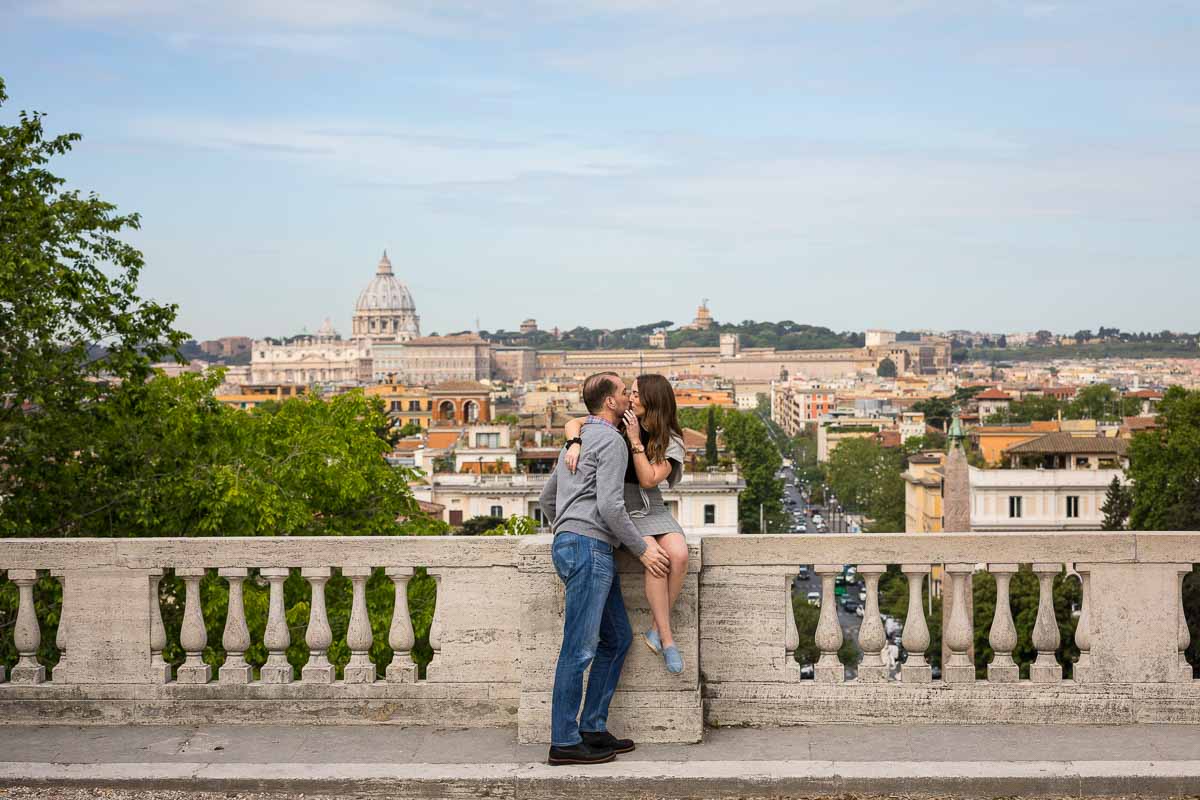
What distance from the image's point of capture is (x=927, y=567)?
6262 millimetres

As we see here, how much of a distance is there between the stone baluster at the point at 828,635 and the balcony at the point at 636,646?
0.01m

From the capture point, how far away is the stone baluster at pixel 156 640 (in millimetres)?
6351

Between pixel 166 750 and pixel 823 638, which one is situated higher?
pixel 823 638

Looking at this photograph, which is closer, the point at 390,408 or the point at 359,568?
the point at 359,568

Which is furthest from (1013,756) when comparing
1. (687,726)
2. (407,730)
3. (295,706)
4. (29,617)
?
(29,617)

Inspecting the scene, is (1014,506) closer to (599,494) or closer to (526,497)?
(526,497)

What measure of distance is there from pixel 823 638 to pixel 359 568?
194cm

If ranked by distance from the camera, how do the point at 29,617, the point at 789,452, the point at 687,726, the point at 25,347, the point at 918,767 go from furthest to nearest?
the point at 789,452 < the point at 25,347 < the point at 29,617 < the point at 687,726 < the point at 918,767

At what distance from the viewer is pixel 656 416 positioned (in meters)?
5.82

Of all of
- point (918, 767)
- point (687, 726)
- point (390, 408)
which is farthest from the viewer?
point (390, 408)

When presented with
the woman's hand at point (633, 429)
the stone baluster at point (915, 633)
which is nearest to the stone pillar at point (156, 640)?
the woman's hand at point (633, 429)

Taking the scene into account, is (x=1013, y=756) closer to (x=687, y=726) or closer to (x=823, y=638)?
(x=823, y=638)

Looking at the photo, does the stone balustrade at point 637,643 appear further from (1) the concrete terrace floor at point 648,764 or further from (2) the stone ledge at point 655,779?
(2) the stone ledge at point 655,779

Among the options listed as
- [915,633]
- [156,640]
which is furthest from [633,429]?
[156,640]
